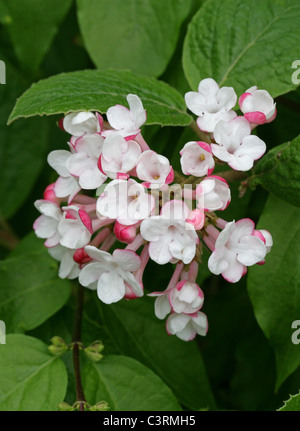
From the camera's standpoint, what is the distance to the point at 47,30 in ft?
6.06

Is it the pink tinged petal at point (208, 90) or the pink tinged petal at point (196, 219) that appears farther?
the pink tinged petal at point (208, 90)

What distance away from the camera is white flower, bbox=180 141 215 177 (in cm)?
119

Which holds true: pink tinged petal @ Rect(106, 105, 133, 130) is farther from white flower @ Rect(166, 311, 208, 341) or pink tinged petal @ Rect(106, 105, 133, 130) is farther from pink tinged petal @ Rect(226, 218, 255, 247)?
white flower @ Rect(166, 311, 208, 341)

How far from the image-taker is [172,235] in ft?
3.78

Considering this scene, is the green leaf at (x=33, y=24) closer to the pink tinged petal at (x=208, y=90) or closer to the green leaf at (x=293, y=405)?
the pink tinged petal at (x=208, y=90)

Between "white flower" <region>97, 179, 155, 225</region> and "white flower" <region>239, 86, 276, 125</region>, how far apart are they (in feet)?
0.97

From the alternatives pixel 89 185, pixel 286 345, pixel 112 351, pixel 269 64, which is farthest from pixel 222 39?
pixel 112 351

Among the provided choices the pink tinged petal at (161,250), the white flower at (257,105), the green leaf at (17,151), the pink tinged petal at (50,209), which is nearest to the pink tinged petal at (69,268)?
the pink tinged petal at (50,209)

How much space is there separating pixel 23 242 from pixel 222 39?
82 cm

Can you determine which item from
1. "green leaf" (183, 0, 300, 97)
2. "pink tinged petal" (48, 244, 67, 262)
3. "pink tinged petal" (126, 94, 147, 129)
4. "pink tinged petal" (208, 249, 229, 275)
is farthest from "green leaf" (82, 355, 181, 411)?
"green leaf" (183, 0, 300, 97)

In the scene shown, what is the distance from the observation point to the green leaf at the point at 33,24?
1.84 metres

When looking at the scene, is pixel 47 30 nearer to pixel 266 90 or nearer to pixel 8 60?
pixel 8 60

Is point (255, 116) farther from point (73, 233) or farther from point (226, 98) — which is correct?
point (73, 233)

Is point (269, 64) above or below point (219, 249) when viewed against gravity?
above
